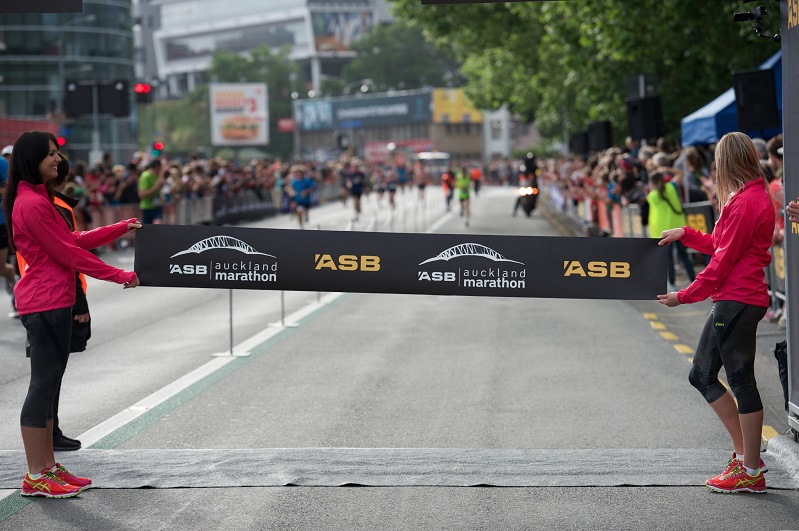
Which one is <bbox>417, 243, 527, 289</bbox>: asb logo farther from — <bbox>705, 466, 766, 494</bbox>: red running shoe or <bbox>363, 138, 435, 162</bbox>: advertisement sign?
<bbox>363, 138, 435, 162</bbox>: advertisement sign

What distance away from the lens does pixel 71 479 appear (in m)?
7.30

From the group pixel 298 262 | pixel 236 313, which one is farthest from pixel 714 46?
pixel 298 262

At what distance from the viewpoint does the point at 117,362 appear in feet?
41.5

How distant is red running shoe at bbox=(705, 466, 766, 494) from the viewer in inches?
283

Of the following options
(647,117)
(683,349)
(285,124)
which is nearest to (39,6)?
(683,349)

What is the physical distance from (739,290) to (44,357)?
3.55 metres

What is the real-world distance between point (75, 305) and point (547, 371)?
4.94 meters

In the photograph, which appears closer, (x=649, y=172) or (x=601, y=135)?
(x=649, y=172)

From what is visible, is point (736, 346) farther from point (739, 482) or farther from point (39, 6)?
point (39, 6)

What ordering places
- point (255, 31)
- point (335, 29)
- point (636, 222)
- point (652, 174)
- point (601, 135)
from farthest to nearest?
Result: point (255, 31)
point (335, 29)
point (601, 135)
point (636, 222)
point (652, 174)

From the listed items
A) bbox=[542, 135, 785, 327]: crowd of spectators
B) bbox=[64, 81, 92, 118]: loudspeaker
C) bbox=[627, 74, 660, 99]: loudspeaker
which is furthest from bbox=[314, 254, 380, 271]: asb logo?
bbox=[64, 81, 92, 118]: loudspeaker

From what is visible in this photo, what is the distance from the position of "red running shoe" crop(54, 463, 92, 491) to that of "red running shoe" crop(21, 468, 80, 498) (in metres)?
0.05

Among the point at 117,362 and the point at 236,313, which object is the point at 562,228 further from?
the point at 117,362

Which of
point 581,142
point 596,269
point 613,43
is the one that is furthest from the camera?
point 581,142
